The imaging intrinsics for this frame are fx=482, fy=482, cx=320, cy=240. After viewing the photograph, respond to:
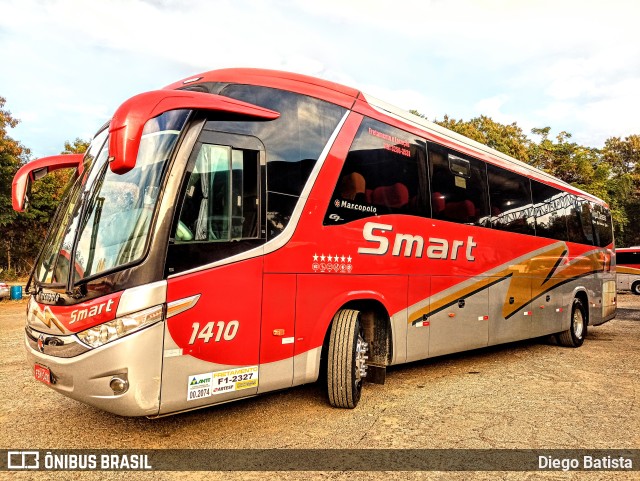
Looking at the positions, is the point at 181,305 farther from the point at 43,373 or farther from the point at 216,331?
the point at 43,373

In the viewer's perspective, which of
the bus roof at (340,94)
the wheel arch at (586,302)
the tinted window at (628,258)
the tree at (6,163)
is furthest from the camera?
the tinted window at (628,258)

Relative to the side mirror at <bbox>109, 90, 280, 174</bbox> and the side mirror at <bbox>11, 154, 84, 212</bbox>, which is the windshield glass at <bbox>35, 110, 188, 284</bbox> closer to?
the side mirror at <bbox>109, 90, 280, 174</bbox>

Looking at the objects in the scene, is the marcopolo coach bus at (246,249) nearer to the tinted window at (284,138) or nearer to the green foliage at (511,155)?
the tinted window at (284,138)

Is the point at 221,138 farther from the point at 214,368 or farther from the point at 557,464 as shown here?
the point at 557,464

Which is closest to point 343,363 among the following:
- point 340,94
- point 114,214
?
point 114,214

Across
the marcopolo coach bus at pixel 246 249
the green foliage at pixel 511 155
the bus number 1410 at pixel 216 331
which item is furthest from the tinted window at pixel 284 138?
the green foliage at pixel 511 155

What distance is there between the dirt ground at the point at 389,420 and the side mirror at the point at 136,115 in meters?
2.35

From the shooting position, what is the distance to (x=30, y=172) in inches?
210

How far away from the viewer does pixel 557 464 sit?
3969 millimetres

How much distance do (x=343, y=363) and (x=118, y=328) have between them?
7.78 ft

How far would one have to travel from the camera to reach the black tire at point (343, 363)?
5.12 metres

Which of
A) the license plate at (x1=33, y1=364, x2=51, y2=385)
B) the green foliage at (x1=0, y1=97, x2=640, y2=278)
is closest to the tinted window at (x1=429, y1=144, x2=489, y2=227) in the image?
the license plate at (x1=33, y1=364, x2=51, y2=385)

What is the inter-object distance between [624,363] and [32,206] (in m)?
26.3

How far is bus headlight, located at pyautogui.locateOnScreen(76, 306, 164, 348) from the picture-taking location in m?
3.69
